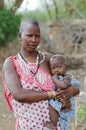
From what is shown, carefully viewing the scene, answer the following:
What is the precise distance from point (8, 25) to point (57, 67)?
6811 mm

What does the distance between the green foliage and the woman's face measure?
647cm

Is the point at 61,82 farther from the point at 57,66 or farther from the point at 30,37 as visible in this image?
the point at 30,37

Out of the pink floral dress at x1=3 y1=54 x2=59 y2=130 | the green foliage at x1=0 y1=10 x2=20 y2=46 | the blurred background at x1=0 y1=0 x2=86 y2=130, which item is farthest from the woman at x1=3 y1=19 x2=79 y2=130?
the green foliage at x1=0 y1=10 x2=20 y2=46

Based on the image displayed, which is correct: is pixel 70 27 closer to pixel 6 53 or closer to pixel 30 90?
pixel 6 53

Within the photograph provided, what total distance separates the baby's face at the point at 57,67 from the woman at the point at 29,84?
4 cm

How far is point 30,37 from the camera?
2676 mm

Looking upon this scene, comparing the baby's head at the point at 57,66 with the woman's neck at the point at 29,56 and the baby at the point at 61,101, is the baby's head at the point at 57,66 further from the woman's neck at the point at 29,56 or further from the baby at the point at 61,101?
the woman's neck at the point at 29,56

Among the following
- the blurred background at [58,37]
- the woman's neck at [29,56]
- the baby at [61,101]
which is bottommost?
the blurred background at [58,37]

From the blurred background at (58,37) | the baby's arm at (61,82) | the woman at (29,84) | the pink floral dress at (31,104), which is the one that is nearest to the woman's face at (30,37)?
the woman at (29,84)

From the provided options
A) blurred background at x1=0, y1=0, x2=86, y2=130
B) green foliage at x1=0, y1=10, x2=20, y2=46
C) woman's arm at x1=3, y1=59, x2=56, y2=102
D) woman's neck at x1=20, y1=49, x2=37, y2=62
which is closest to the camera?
woman's arm at x1=3, y1=59, x2=56, y2=102

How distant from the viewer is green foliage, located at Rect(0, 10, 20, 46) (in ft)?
30.3

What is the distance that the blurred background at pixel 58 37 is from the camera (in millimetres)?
6262

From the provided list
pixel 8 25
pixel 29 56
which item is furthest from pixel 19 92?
pixel 8 25

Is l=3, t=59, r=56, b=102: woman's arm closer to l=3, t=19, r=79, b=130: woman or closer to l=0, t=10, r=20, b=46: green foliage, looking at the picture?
l=3, t=19, r=79, b=130: woman
